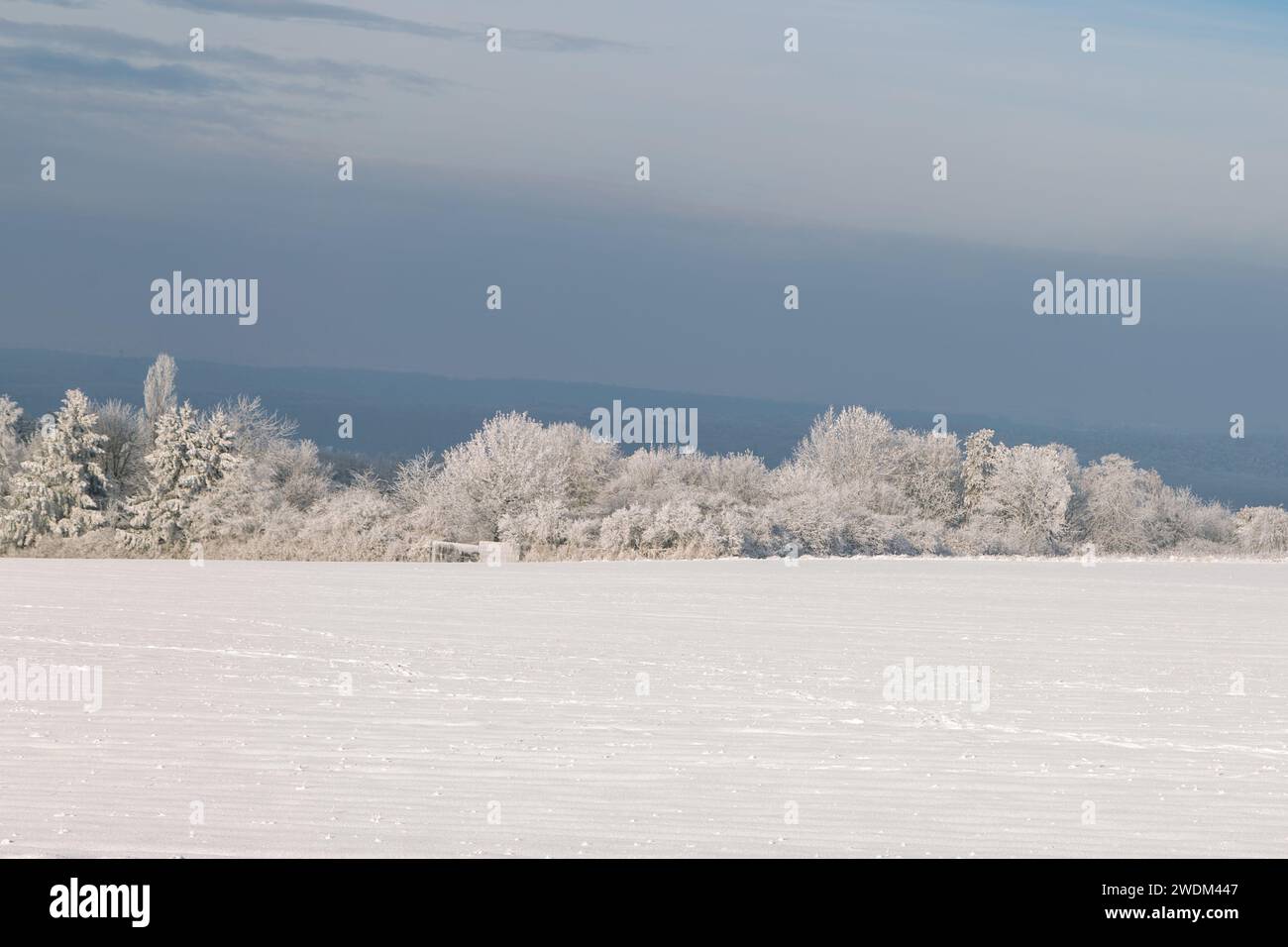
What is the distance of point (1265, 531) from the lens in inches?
1329

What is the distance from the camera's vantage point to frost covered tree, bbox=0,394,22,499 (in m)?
27.5

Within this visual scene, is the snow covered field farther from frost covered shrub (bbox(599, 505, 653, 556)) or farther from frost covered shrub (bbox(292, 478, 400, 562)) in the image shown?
frost covered shrub (bbox(599, 505, 653, 556))

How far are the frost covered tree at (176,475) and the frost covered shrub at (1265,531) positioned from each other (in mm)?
22038

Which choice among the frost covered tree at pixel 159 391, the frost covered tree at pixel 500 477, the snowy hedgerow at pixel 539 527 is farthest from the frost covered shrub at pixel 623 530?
the frost covered tree at pixel 159 391

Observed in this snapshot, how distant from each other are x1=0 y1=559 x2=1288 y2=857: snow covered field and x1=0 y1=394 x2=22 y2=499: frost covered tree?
1276cm

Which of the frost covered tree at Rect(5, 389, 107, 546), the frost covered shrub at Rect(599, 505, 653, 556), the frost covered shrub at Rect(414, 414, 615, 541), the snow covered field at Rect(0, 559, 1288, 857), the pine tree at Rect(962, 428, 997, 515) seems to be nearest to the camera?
the snow covered field at Rect(0, 559, 1288, 857)

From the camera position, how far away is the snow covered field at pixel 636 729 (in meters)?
6.04

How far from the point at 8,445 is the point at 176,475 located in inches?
159

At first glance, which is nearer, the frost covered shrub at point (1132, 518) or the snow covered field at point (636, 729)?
the snow covered field at point (636, 729)

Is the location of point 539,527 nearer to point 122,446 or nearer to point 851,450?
point 122,446

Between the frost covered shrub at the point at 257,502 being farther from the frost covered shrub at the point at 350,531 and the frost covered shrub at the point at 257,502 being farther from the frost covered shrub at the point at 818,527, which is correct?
the frost covered shrub at the point at 818,527

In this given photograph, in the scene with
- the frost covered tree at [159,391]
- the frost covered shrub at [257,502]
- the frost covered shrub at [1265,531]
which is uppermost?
the frost covered tree at [159,391]

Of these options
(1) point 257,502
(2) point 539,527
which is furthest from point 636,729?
(1) point 257,502

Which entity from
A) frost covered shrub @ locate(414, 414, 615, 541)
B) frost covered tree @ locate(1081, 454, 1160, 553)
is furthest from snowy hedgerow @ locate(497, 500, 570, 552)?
frost covered tree @ locate(1081, 454, 1160, 553)
